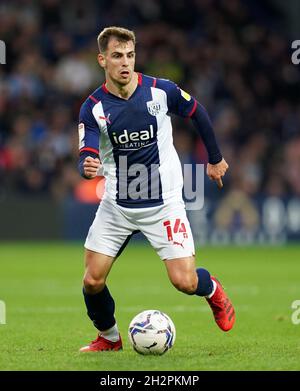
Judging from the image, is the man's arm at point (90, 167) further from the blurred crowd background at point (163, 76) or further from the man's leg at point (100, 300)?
the blurred crowd background at point (163, 76)

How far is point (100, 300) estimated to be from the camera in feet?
24.6

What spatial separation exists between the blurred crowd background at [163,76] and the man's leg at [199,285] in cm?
1144

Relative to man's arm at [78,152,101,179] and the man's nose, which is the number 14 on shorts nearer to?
man's arm at [78,152,101,179]

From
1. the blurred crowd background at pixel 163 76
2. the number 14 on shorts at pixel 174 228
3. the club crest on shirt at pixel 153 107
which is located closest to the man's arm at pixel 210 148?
the club crest on shirt at pixel 153 107

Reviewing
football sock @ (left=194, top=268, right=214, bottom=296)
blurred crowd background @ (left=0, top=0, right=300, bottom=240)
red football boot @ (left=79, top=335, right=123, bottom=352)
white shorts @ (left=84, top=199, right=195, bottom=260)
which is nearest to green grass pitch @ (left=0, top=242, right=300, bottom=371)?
red football boot @ (left=79, top=335, right=123, bottom=352)

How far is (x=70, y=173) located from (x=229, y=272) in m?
6.06

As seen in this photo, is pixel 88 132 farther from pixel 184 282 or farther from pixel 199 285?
pixel 199 285

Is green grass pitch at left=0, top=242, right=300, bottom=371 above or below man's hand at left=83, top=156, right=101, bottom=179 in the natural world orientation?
A: below

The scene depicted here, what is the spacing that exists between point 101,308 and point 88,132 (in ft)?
4.20

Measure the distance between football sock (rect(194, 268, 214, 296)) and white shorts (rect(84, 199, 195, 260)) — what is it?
210mm

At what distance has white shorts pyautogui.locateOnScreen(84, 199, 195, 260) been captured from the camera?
741 cm

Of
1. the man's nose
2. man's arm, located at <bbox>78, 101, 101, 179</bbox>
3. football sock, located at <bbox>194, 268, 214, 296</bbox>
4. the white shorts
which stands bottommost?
football sock, located at <bbox>194, 268, 214, 296</bbox>

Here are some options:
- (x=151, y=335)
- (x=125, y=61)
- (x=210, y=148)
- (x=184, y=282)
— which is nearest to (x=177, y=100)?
(x=210, y=148)

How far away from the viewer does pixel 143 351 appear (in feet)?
23.6
